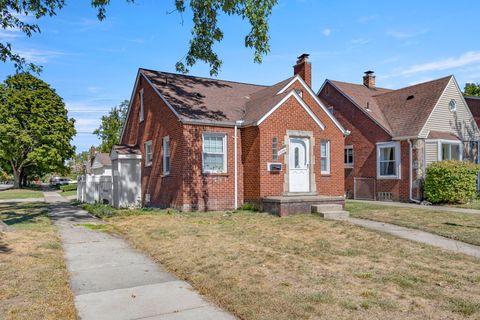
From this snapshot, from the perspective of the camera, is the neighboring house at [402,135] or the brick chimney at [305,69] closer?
the brick chimney at [305,69]

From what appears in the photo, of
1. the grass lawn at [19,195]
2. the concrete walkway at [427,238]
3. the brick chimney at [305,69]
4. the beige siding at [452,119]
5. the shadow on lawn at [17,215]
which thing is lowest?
the grass lawn at [19,195]

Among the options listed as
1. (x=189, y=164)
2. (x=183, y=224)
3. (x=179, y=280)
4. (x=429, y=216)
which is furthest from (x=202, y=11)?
(x=179, y=280)

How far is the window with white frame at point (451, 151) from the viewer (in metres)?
21.0

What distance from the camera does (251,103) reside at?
59.9 ft

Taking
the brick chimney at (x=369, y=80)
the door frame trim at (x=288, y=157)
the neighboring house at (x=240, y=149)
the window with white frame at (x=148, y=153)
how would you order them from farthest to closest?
1. the brick chimney at (x=369, y=80)
2. the window with white frame at (x=148, y=153)
3. the door frame trim at (x=288, y=157)
4. the neighboring house at (x=240, y=149)

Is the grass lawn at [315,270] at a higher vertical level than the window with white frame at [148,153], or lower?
lower

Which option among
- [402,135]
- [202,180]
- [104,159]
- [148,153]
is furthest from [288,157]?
[104,159]

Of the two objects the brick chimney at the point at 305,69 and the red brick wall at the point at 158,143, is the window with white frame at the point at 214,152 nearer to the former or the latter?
the red brick wall at the point at 158,143

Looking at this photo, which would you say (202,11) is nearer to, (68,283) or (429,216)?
(429,216)

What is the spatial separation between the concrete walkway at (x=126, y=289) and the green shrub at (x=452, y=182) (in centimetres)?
1522

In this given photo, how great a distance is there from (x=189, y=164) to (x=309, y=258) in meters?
8.74

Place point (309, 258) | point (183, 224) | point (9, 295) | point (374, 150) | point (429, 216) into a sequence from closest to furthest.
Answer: point (9, 295) < point (309, 258) < point (183, 224) < point (429, 216) < point (374, 150)

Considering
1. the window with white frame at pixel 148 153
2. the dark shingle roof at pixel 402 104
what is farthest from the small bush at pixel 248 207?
the dark shingle roof at pixel 402 104

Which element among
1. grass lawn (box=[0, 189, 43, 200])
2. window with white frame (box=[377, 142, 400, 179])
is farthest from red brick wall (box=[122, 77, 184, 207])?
grass lawn (box=[0, 189, 43, 200])
